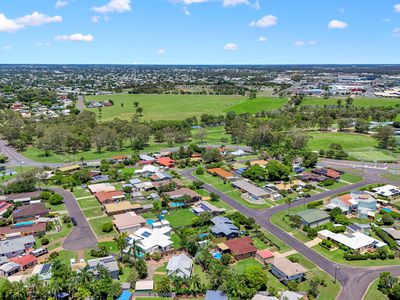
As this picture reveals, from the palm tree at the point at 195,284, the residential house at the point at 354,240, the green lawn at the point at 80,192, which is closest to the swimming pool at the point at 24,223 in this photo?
the green lawn at the point at 80,192

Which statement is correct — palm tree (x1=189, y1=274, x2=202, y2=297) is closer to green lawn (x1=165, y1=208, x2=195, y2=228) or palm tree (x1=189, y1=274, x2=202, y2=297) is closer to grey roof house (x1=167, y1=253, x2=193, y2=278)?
grey roof house (x1=167, y1=253, x2=193, y2=278)

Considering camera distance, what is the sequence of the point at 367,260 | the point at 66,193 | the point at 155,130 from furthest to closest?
the point at 155,130 < the point at 66,193 < the point at 367,260

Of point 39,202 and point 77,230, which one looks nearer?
point 77,230

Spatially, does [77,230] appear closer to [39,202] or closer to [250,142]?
[39,202]

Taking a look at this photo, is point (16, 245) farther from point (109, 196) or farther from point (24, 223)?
point (109, 196)

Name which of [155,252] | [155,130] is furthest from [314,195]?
[155,130]

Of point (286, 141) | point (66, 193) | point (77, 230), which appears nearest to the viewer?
point (77, 230)
